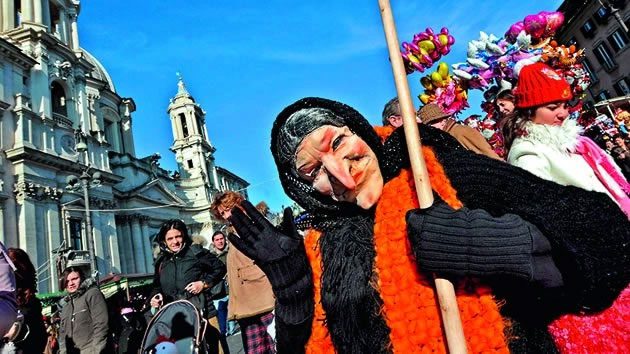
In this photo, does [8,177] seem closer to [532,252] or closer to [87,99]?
[87,99]

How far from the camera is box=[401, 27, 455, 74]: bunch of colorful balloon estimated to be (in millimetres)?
3551

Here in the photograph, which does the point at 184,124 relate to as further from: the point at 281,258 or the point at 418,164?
the point at 418,164

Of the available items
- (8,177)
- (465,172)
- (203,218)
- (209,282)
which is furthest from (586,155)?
(203,218)

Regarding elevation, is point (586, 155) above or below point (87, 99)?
below

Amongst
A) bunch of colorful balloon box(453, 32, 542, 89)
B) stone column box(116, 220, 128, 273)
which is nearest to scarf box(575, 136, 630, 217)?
bunch of colorful balloon box(453, 32, 542, 89)

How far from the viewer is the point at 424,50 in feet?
11.8

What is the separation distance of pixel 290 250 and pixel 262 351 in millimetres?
3204

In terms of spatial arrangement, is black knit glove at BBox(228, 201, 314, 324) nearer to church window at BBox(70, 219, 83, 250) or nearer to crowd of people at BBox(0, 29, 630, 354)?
crowd of people at BBox(0, 29, 630, 354)

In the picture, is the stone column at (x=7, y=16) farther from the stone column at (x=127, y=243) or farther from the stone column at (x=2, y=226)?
the stone column at (x=127, y=243)

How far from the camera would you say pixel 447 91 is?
160 inches

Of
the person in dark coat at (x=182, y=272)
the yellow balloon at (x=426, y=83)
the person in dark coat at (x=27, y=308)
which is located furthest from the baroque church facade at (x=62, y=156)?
the yellow balloon at (x=426, y=83)

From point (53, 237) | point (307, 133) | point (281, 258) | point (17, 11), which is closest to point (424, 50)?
point (307, 133)

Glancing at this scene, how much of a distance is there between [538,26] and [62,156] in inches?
1038

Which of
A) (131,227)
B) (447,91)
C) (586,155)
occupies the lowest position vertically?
(586,155)
